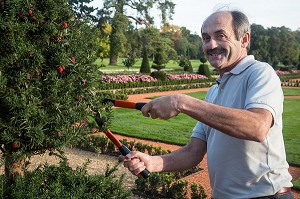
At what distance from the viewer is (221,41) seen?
202cm

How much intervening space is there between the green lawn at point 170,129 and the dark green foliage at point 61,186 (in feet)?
18.9

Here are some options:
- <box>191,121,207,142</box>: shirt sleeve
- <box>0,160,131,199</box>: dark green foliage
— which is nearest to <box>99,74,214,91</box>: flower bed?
<box>0,160,131,199</box>: dark green foliage

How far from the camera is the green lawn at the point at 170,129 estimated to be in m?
9.63

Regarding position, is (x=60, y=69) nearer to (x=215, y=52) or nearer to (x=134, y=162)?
(x=134, y=162)

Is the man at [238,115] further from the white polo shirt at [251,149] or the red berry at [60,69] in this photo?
the red berry at [60,69]

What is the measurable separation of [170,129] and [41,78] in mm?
8554

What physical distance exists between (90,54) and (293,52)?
68.8 meters

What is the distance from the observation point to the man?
170 cm

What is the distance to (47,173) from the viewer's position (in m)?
3.40

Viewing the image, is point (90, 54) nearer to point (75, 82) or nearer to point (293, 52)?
point (75, 82)

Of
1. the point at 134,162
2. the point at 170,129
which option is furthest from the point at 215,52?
the point at 170,129

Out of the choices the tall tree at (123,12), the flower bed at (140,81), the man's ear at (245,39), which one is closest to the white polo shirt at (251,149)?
the man's ear at (245,39)

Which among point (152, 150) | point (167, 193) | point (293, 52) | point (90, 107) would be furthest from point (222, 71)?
point (293, 52)

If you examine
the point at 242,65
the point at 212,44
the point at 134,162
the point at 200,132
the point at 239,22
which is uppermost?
the point at 239,22
